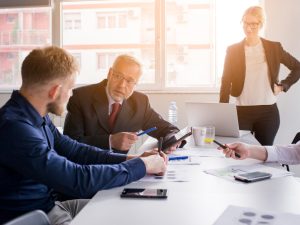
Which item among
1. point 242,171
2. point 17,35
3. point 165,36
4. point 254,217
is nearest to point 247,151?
point 242,171

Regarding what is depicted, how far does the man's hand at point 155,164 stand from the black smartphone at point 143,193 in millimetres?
152

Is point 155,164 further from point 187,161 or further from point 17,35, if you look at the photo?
point 17,35

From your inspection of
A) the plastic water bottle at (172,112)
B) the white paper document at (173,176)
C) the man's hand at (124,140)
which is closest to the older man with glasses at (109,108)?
the man's hand at (124,140)

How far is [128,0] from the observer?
4074mm

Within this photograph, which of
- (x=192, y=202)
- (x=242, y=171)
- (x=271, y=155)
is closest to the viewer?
(x=192, y=202)

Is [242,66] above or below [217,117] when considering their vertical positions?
above

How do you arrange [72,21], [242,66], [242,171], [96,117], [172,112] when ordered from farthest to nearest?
[72,21] < [172,112] < [242,66] < [96,117] < [242,171]

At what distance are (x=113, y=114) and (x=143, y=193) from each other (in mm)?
1132

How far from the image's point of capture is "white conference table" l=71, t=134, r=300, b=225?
38.4 inches

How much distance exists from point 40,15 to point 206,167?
11.0ft

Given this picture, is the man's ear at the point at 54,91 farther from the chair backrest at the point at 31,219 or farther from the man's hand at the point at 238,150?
the man's hand at the point at 238,150

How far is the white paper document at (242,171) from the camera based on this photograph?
1400 millimetres

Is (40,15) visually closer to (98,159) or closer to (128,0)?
(128,0)

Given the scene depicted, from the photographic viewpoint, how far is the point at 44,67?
1315 mm
